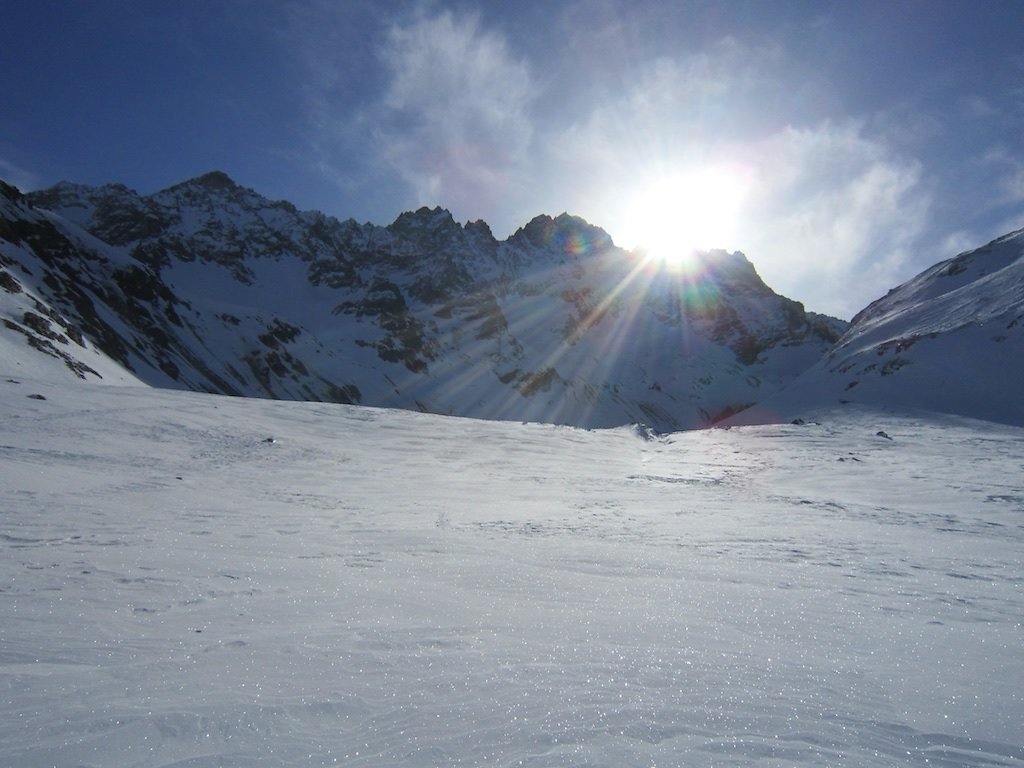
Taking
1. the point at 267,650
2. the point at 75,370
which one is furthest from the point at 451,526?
the point at 75,370

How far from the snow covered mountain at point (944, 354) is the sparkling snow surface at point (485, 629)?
136 feet

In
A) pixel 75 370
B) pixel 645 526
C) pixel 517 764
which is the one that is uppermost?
pixel 75 370

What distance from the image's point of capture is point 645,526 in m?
8.98

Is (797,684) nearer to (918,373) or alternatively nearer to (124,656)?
(124,656)

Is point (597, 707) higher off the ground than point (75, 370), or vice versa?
point (75, 370)

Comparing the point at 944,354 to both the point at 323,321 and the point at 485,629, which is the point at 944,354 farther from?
the point at 323,321

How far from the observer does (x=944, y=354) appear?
48969 millimetres

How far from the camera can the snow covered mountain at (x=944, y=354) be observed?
43.3 metres

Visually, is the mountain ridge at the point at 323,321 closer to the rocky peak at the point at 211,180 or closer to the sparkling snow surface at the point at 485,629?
the rocky peak at the point at 211,180

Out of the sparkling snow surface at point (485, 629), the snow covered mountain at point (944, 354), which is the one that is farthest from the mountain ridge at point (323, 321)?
the sparkling snow surface at point (485, 629)

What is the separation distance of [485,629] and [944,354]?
59.2m

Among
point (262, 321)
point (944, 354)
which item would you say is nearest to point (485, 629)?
point (944, 354)

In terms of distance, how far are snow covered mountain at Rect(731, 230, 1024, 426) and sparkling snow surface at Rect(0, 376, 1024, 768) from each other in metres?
41.3

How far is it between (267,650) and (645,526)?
657 cm
